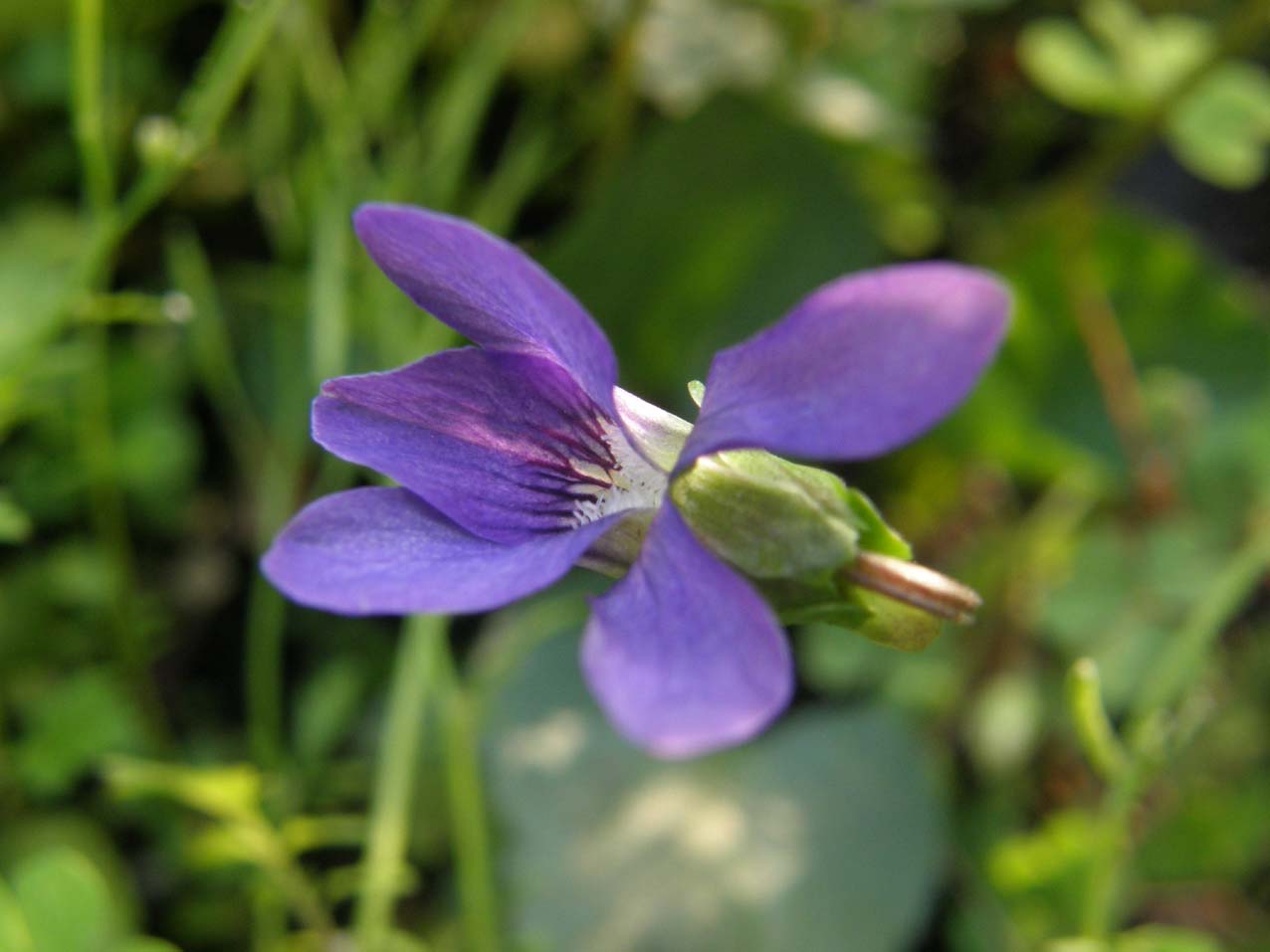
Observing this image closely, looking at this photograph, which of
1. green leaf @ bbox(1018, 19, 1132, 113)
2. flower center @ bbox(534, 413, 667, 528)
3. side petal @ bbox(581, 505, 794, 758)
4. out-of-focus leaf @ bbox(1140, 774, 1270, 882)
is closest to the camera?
side petal @ bbox(581, 505, 794, 758)

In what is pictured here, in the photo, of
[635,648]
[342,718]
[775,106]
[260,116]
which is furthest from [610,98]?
[635,648]

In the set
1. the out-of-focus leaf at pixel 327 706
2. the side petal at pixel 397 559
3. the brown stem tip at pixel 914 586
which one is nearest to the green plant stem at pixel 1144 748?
the brown stem tip at pixel 914 586

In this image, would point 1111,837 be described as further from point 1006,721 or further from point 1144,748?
point 1006,721

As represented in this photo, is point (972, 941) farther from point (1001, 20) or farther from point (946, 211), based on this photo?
point (1001, 20)

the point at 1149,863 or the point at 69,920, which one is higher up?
the point at 69,920

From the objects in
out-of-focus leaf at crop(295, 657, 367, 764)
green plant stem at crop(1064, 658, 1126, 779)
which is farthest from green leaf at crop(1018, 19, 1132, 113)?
out-of-focus leaf at crop(295, 657, 367, 764)

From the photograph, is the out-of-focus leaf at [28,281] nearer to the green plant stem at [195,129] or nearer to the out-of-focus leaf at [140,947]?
the green plant stem at [195,129]

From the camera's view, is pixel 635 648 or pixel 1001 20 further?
pixel 1001 20

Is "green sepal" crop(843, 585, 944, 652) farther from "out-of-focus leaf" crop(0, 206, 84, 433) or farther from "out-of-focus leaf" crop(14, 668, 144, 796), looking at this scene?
"out-of-focus leaf" crop(14, 668, 144, 796)

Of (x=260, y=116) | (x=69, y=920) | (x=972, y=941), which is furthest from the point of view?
(x=260, y=116)
